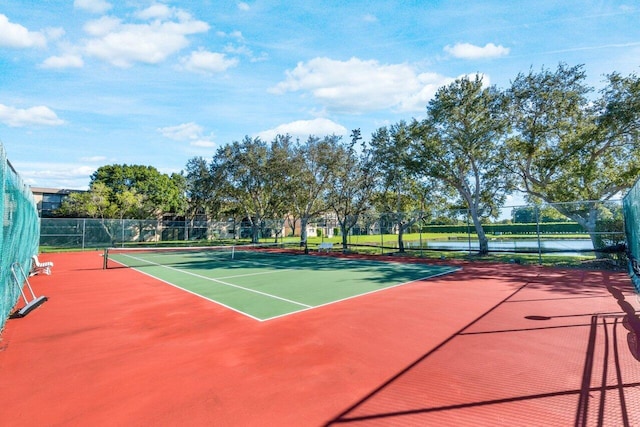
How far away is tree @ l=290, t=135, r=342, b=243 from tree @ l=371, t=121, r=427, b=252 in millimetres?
3863

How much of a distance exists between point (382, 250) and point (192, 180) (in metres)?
31.0

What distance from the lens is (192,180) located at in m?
44.9

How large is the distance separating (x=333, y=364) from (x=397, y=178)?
77.1ft

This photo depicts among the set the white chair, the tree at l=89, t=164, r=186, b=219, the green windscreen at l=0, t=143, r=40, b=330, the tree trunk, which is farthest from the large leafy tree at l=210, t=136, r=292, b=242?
the green windscreen at l=0, t=143, r=40, b=330

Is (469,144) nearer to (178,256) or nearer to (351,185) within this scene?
(351,185)

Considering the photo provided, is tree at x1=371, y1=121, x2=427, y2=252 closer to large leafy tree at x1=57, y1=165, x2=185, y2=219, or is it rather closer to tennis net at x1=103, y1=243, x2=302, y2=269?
tennis net at x1=103, y1=243, x2=302, y2=269

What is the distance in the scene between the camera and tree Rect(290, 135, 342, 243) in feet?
97.6

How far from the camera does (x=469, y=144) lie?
20672mm

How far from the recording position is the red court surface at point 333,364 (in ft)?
12.4

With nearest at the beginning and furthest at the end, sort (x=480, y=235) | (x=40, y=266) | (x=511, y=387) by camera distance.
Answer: (x=511, y=387), (x=40, y=266), (x=480, y=235)

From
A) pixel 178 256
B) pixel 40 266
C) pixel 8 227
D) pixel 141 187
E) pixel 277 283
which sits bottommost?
pixel 178 256

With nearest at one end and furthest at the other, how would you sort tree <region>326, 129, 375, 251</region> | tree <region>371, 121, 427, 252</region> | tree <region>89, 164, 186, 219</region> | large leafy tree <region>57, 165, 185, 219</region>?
tree <region>371, 121, 427, 252</region>, tree <region>326, 129, 375, 251</region>, large leafy tree <region>57, 165, 185, 219</region>, tree <region>89, 164, 186, 219</region>

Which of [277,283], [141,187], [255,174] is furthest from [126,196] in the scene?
[277,283]

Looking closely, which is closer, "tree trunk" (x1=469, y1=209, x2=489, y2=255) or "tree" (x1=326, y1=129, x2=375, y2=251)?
"tree trunk" (x1=469, y1=209, x2=489, y2=255)
